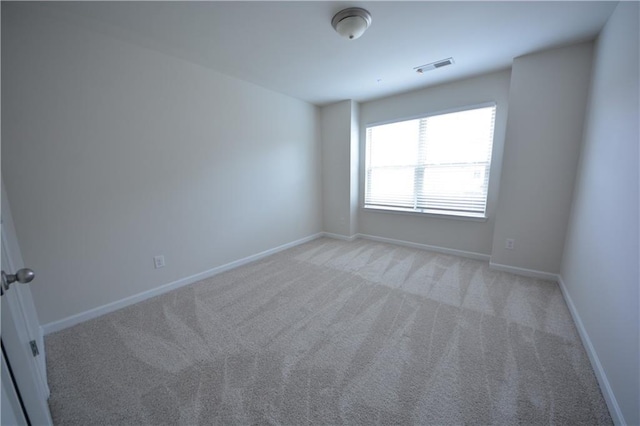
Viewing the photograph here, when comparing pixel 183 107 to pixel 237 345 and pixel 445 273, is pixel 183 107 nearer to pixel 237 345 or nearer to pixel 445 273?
pixel 237 345

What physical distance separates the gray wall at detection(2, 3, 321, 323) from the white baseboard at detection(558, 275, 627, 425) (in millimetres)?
3230

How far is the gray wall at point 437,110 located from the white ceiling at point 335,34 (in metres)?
0.26

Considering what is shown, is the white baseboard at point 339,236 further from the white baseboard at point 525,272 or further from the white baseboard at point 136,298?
the white baseboard at point 525,272

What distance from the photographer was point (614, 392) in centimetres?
119

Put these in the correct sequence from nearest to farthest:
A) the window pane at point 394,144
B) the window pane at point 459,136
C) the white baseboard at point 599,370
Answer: the white baseboard at point 599,370 < the window pane at point 459,136 < the window pane at point 394,144

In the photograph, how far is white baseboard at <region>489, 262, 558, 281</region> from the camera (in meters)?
2.53

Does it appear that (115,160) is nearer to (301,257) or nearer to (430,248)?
(301,257)

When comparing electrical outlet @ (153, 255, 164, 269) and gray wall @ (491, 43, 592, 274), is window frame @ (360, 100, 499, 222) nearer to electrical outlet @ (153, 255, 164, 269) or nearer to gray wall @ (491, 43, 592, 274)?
gray wall @ (491, 43, 592, 274)

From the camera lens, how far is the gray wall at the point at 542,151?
223 cm

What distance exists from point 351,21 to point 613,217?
2.19 meters

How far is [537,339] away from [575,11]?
2.44 metres

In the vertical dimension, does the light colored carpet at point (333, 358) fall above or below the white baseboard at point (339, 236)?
below

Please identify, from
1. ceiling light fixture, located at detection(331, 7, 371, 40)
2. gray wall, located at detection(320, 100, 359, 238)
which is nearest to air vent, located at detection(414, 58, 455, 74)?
ceiling light fixture, located at detection(331, 7, 371, 40)

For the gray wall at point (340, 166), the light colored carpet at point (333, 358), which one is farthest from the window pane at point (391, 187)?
the light colored carpet at point (333, 358)
